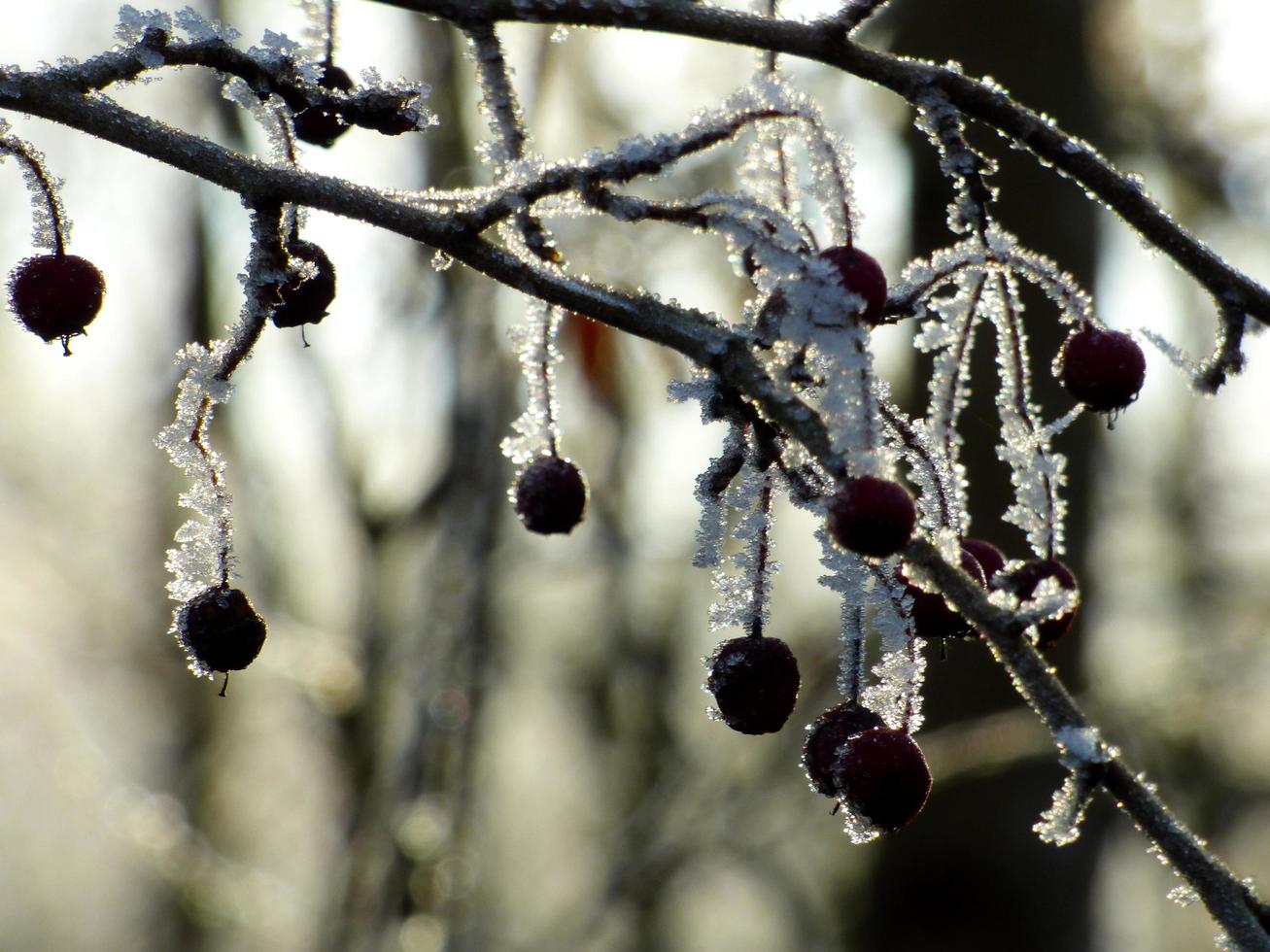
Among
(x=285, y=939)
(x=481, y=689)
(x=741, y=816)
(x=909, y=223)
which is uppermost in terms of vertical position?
(x=909, y=223)

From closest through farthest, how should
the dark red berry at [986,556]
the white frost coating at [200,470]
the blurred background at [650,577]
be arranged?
the white frost coating at [200,470]
the dark red berry at [986,556]
the blurred background at [650,577]

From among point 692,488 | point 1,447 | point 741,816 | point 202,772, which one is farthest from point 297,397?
point 1,447

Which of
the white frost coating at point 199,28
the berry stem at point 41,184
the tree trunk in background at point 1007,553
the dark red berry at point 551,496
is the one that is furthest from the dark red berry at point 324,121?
the tree trunk in background at point 1007,553

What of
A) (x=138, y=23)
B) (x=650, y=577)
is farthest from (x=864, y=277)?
(x=650, y=577)

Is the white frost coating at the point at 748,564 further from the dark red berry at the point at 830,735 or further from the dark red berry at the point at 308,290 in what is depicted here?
the dark red berry at the point at 308,290

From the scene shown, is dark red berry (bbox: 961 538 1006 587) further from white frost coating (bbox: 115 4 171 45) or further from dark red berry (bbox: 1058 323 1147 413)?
white frost coating (bbox: 115 4 171 45)

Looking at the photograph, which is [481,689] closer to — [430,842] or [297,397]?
[430,842]

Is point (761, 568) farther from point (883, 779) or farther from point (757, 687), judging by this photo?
point (883, 779)
